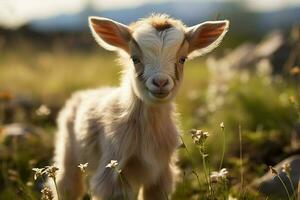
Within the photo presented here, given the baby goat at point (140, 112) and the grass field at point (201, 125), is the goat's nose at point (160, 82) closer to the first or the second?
the baby goat at point (140, 112)

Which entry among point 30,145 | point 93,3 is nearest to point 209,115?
point 30,145

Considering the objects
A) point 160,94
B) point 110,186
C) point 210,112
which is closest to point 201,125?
point 210,112

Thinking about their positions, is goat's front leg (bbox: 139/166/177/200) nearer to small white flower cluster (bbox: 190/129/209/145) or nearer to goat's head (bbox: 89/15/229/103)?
goat's head (bbox: 89/15/229/103)

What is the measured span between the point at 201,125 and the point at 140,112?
450 cm

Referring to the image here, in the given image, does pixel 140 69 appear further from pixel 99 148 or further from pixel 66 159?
pixel 66 159

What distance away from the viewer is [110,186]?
5.75 m

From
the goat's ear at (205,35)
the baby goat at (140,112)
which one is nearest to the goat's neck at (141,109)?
the baby goat at (140,112)

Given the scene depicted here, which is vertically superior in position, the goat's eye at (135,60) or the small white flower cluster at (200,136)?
the goat's eye at (135,60)

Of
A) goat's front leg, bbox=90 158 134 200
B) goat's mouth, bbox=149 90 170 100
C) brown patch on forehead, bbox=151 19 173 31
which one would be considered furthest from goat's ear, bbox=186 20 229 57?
goat's front leg, bbox=90 158 134 200

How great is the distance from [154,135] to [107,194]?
69 cm

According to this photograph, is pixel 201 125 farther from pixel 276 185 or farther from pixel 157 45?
pixel 157 45

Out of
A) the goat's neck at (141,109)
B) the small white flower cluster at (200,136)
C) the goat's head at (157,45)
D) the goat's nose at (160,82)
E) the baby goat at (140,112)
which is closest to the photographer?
the small white flower cluster at (200,136)

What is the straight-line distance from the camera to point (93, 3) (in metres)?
26.0

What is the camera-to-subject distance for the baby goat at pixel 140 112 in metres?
5.70
